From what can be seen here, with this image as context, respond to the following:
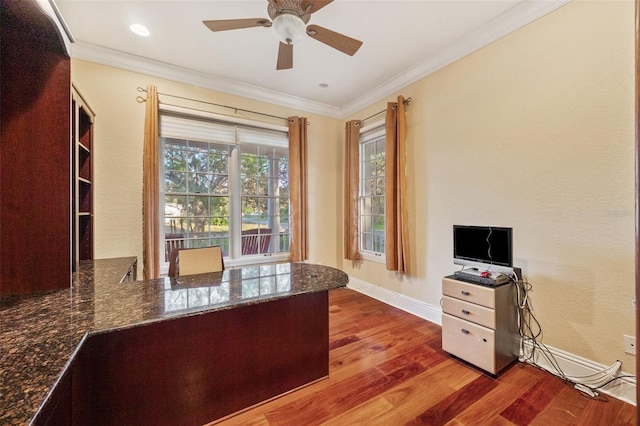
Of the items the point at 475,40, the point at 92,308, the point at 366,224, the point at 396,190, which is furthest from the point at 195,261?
the point at 475,40

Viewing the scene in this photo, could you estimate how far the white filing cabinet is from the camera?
195cm

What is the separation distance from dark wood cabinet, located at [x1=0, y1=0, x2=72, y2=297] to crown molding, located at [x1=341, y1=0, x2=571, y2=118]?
313 centimetres

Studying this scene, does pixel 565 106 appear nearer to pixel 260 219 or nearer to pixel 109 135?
pixel 260 219

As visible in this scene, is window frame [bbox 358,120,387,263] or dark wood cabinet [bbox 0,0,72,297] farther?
window frame [bbox 358,120,387,263]

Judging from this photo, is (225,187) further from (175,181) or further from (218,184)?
(175,181)

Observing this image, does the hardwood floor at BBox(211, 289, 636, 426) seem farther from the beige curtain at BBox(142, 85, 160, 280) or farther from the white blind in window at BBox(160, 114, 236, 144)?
the white blind in window at BBox(160, 114, 236, 144)

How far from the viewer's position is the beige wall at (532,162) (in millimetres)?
1758

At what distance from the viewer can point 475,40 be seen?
2.49 meters

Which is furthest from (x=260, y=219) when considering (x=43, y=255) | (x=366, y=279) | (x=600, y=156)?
(x=600, y=156)

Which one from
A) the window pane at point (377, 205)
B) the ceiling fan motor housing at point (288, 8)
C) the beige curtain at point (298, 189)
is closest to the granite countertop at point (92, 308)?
the beige curtain at point (298, 189)

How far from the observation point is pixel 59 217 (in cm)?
144

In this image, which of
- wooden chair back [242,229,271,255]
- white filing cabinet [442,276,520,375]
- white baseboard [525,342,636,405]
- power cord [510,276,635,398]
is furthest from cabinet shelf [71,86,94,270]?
white baseboard [525,342,636,405]

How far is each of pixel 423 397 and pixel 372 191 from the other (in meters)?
2.70

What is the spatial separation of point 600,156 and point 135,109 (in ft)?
14.3
